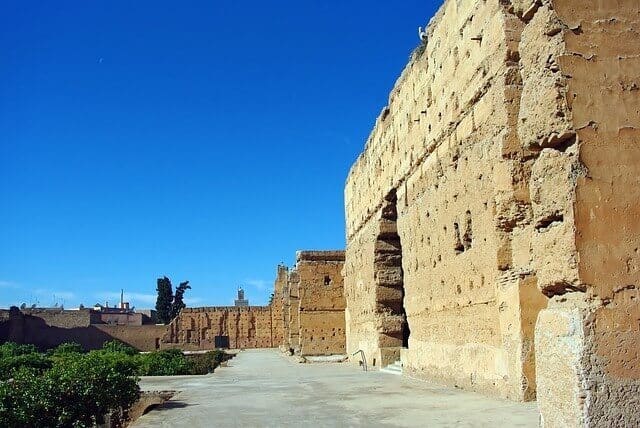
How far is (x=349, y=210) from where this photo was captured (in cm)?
2084

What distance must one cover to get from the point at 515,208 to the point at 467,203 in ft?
4.94

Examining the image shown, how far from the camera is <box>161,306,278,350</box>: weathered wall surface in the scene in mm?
49031

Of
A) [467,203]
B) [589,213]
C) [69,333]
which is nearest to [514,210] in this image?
[467,203]

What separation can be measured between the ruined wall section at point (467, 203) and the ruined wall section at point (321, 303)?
977cm

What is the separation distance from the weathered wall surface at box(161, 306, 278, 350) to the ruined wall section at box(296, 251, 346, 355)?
26.4 m

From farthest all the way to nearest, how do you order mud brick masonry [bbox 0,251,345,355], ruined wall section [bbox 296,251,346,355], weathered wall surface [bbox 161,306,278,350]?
weathered wall surface [bbox 161,306,278,350] < mud brick masonry [bbox 0,251,345,355] < ruined wall section [bbox 296,251,346,355]

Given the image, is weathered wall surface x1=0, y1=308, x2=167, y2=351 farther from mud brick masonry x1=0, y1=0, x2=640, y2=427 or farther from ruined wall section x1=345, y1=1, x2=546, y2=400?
ruined wall section x1=345, y1=1, x2=546, y2=400

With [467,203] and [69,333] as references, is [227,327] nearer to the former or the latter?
[69,333]

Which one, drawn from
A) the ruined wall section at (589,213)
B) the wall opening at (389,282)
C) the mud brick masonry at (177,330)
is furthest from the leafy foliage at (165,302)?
the ruined wall section at (589,213)

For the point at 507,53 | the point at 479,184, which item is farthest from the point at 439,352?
the point at 507,53

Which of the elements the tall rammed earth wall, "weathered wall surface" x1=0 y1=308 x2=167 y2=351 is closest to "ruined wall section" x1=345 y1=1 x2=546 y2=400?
the tall rammed earth wall

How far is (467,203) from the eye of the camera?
29.0 feet

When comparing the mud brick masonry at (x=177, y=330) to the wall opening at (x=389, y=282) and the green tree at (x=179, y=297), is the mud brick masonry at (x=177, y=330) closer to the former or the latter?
the green tree at (x=179, y=297)

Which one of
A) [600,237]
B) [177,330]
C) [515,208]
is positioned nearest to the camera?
[600,237]
